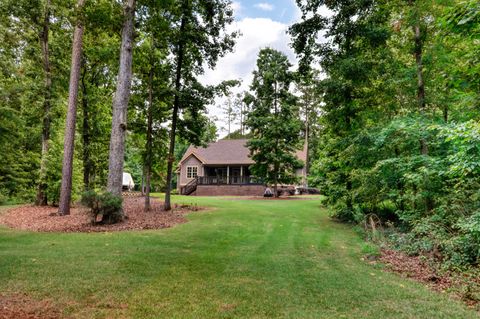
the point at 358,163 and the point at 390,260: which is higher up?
the point at 358,163

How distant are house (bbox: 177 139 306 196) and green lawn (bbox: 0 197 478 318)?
23.0 meters

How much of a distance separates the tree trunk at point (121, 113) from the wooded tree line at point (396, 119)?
260 inches

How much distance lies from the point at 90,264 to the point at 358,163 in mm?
9629

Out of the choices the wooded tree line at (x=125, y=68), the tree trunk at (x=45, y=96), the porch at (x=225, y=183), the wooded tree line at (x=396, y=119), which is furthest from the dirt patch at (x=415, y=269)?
the porch at (x=225, y=183)

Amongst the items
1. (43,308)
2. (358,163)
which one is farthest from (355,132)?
(43,308)

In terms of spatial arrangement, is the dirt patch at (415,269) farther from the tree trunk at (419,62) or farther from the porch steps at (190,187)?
the porch steps at (190,187)

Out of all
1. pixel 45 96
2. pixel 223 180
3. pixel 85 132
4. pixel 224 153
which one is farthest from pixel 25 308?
pixel 224 153

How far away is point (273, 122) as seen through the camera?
2556cm

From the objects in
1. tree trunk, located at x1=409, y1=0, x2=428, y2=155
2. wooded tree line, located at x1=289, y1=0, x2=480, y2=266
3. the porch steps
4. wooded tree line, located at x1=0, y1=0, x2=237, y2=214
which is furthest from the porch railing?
tree trunk, located at x1=409, y1=0, x2=428, y2=155

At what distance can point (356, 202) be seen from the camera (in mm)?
12547

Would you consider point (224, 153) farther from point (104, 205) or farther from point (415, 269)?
point (415, 269)

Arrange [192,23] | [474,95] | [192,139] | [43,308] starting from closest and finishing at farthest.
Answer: [43,308]
[474,95]
[192,23]
[192,139]

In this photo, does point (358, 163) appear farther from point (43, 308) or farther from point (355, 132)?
point (43, 308)

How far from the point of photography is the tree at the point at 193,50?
13.8m
